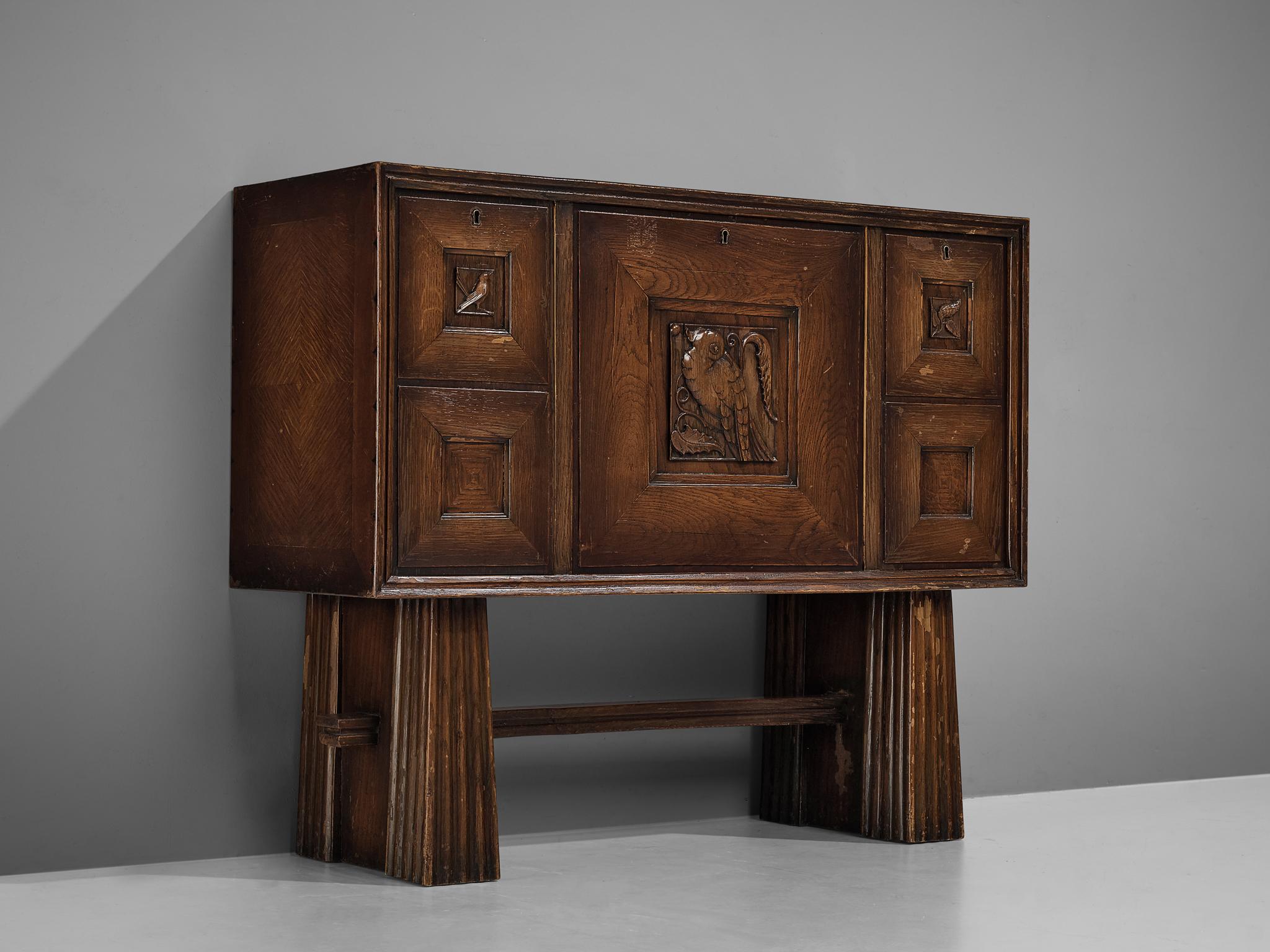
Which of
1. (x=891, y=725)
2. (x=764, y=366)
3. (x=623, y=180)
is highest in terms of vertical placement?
(x=623, y=180)

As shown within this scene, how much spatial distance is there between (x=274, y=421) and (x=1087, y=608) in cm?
264

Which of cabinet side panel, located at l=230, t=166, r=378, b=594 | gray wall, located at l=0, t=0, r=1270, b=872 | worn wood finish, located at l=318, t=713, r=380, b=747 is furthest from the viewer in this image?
gray wall, located at l=0, t=0, r=1270, b=872

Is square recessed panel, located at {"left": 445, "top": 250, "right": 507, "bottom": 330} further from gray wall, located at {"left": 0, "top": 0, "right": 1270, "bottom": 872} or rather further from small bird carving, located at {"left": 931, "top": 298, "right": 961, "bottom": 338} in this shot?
small bird carving, located at {"left": 931, "top": 298, "right": 961, "bottom": 338}

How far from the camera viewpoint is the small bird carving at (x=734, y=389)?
12.5 feet

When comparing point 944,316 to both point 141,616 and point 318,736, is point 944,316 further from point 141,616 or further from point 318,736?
point 141,616

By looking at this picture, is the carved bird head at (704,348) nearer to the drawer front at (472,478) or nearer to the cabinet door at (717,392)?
the cabinet door at (717,392)

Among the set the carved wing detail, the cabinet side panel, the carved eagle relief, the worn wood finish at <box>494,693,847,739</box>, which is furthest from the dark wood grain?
the carved wing detail

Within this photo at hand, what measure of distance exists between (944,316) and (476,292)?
124 centimetres

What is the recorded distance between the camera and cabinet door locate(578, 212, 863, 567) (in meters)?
3.72

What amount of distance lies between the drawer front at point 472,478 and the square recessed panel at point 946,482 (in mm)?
1017

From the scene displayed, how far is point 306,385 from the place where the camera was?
12.0 ft

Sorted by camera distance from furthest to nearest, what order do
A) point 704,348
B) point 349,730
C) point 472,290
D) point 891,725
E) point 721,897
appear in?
point 891,725 → point 704,348 → point 349,730 → point 472,290 → point 721,897

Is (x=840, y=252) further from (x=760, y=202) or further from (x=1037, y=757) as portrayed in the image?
(x=1037, y=757)

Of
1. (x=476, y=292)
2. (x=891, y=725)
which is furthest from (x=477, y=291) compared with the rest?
(x=891, y=725)
